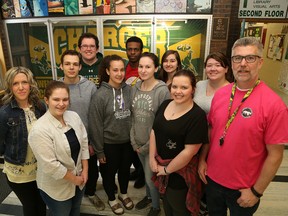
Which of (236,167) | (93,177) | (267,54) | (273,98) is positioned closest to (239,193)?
(236,167)

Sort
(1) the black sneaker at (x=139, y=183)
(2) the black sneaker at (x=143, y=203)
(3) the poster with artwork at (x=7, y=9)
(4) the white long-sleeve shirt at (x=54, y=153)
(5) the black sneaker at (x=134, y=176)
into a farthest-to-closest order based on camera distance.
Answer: (3) the poster with artwork at (x=7, y=9)
(5) the black sneaker at (x=134, y=176)
(1) the black sneaker at (x=139, y=183)
(2) the black sneaker at (x=143, y=203)
(4) the white long-sleeve shirt at (x=54, y=153)

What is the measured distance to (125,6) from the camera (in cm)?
445

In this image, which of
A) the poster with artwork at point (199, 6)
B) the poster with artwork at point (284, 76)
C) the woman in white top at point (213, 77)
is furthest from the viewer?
the poster with artwork at point (284, 76)

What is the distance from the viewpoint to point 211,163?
1545 millimetres

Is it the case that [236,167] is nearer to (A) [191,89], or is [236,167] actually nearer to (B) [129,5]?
(A) [191,89]

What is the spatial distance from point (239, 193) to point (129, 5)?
4118 mm

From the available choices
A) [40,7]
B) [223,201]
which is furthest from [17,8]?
[223,201]

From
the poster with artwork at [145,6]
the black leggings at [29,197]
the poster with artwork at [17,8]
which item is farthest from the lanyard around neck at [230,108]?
the poster with artwork at [17,8]

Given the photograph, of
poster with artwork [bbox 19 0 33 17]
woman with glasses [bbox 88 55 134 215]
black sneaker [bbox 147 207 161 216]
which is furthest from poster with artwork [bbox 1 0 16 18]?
black sneaker [bbox 147 207 161 216]

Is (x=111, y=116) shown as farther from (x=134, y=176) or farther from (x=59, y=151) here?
(x=134, y=176)

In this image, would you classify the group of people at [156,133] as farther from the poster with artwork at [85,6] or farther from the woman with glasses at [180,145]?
the poster with artwork at [85,6]

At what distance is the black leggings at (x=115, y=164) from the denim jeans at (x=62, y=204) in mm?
417

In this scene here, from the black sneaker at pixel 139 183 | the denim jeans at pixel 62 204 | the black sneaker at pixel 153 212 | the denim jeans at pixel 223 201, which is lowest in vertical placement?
the black sneaker at pixel 139 183

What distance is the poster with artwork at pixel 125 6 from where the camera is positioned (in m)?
4.41
